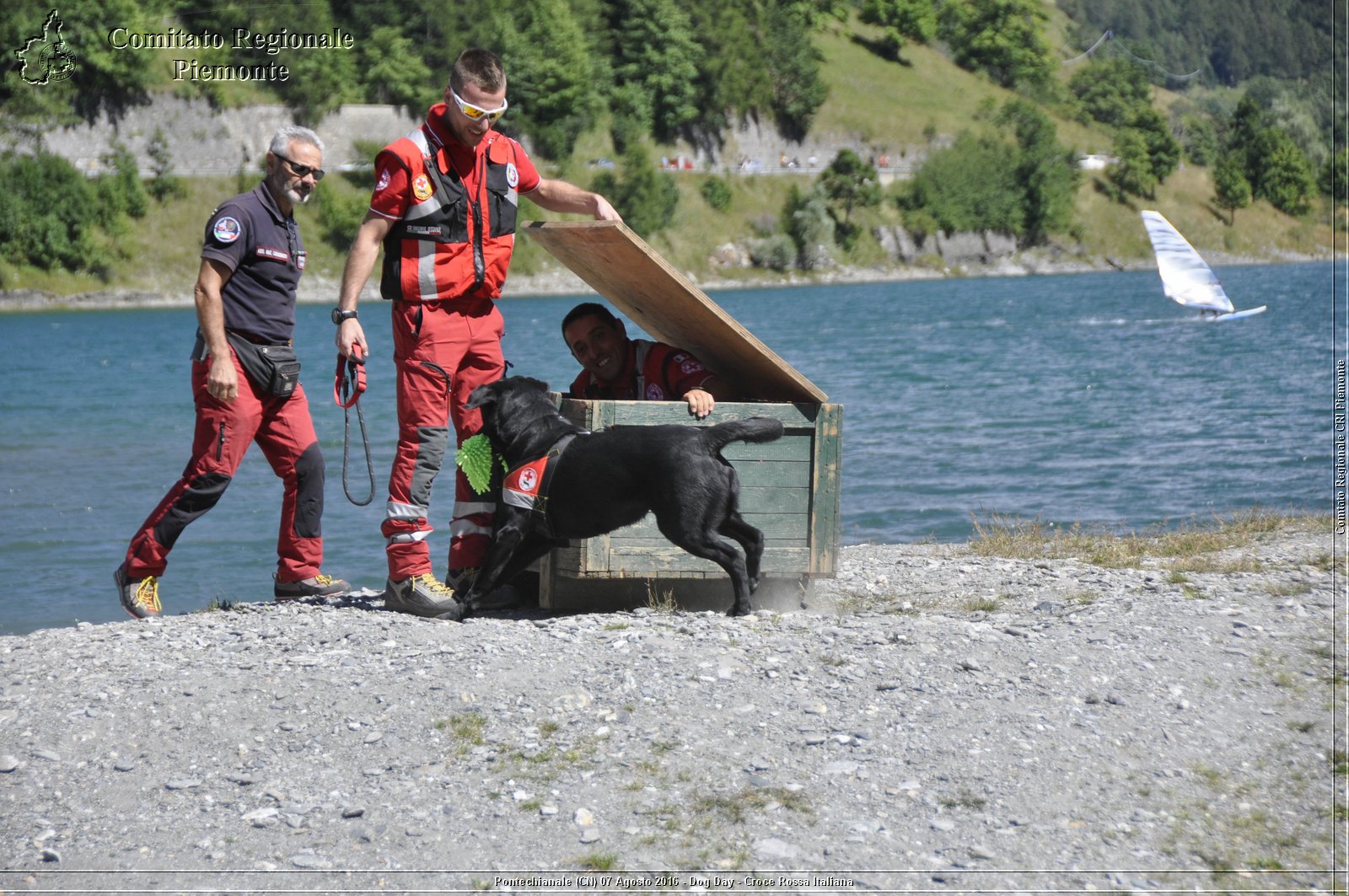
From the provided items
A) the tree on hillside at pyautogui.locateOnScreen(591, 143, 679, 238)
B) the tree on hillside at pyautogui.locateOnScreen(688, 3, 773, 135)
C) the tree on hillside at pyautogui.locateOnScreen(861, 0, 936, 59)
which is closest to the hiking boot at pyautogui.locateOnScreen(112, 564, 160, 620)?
the tree on hillside at pyautogui.locateOnScreen(591, 143, 679, 238)

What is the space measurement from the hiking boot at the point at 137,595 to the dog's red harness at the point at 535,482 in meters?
2.24

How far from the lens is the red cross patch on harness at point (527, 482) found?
649 centimetres

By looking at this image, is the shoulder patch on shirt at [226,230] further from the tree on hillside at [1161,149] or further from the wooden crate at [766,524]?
the tree on hillside at [1161,149]

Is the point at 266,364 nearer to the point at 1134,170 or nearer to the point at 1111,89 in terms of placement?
the point at 1134,170

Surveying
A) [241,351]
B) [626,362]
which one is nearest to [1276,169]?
[626,362]

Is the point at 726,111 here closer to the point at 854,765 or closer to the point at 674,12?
the point at 674,12

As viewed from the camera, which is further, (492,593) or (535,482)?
(492,593)

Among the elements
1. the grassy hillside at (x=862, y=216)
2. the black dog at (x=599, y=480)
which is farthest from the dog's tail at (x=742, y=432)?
the grassy hillside at (x=862, y=216)

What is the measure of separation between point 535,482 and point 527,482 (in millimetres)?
47

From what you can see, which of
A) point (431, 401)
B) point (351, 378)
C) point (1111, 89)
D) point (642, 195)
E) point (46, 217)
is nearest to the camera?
point (431, 401)

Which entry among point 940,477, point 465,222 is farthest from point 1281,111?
point 465,222

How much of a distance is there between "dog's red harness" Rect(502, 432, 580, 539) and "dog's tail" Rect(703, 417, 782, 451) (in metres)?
0.72

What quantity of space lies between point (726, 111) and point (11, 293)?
65.2 m

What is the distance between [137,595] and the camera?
7148 millimetres
